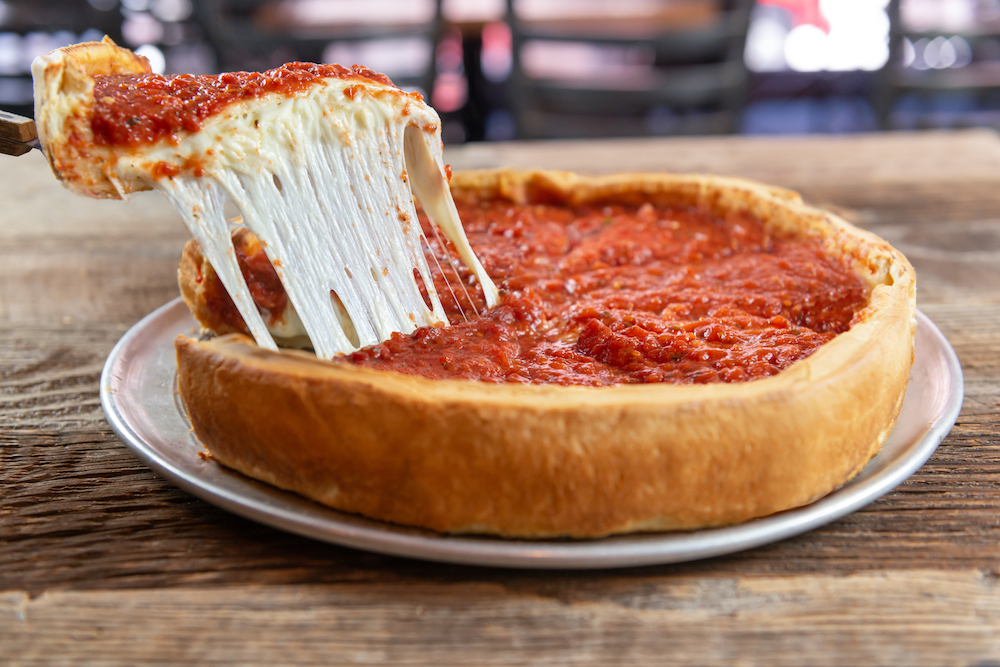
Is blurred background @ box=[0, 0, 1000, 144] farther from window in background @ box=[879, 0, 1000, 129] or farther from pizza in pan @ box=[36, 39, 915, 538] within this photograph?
pizza in pan @ box=[36, 39, 915, 538]

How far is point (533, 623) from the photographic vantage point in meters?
1.28

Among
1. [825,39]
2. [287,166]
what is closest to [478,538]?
[287,166]

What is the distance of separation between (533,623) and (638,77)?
5408 millimetres

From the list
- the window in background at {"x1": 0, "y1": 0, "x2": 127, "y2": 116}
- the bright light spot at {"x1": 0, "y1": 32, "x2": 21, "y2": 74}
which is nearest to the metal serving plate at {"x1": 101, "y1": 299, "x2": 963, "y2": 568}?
the window in background at {"x1": 0, "y1": 0, "x2": 127, "y2": 116}

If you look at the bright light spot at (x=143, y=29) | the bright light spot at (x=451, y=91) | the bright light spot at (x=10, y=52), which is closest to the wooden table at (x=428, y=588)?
the bright light spot at (x=451, y=91)

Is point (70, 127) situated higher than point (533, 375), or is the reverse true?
point (70, 127)

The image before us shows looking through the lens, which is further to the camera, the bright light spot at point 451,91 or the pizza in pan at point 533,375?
the bright light spot at point 451,91

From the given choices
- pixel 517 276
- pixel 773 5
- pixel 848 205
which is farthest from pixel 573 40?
pixel 773 5

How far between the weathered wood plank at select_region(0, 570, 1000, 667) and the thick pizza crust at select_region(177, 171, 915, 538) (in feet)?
0.38

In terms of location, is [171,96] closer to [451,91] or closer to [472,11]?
[472,11]

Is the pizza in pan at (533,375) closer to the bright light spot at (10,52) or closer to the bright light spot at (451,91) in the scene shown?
the bright light spot at (451,91)

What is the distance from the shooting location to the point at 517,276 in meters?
2.08

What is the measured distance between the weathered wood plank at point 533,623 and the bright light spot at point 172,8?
7.03 meters

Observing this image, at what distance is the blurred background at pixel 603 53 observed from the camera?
15.5 ft
